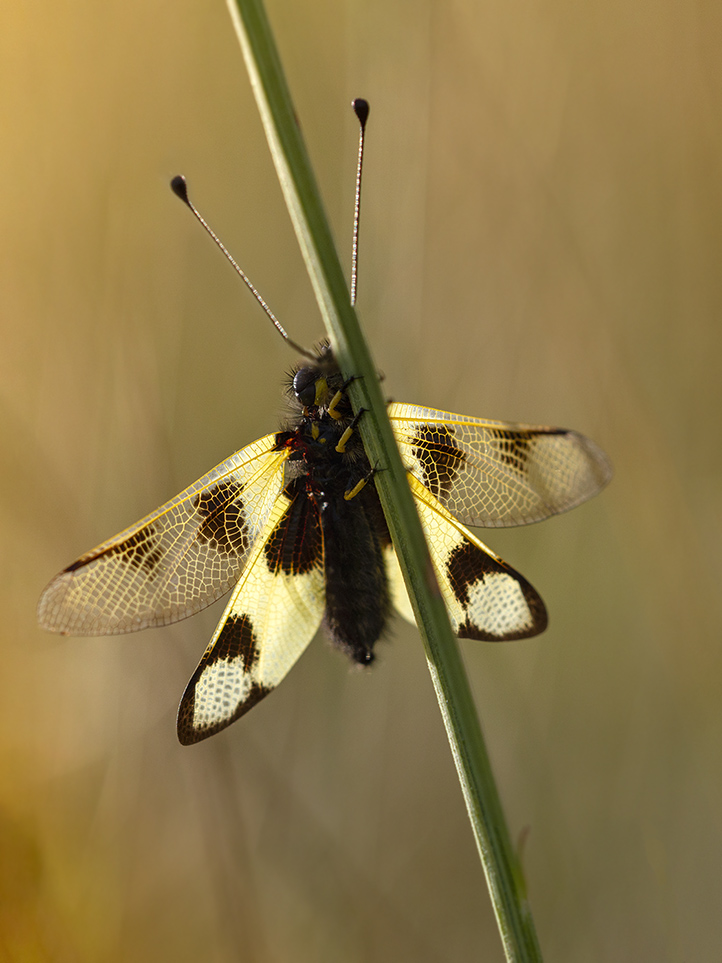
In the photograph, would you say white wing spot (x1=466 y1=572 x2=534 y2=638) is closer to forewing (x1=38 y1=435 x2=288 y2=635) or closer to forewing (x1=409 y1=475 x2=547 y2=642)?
forewing (x1=409 y1=475 x2=547 y2=642)

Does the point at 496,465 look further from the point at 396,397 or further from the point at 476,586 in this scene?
the point at 396,397

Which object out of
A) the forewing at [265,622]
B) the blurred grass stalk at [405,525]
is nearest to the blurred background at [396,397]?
the forewing at [265,622]

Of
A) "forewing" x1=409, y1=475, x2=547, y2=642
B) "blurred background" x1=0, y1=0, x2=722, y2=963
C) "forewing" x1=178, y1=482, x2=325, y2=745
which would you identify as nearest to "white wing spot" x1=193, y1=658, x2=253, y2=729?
"forewing" x1=178, y1=482, x2=325, y2=745

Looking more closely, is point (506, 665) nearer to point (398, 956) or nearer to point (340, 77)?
point (398, 956)

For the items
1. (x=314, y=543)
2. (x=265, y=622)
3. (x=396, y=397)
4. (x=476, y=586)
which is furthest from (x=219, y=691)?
(x=396, y=397)

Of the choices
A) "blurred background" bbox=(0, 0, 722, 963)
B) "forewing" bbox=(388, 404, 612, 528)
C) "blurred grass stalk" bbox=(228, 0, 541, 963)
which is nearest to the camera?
"blurred grass stalk" bbox=(228, 0, 541, 963)

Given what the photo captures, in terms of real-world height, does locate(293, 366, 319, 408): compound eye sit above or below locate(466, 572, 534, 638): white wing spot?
above

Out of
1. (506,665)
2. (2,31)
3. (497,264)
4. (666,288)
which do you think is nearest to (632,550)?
(506,665)

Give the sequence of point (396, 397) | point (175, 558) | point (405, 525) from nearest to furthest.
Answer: point (405, 525) → point (175, 558) → point (396, 397)
